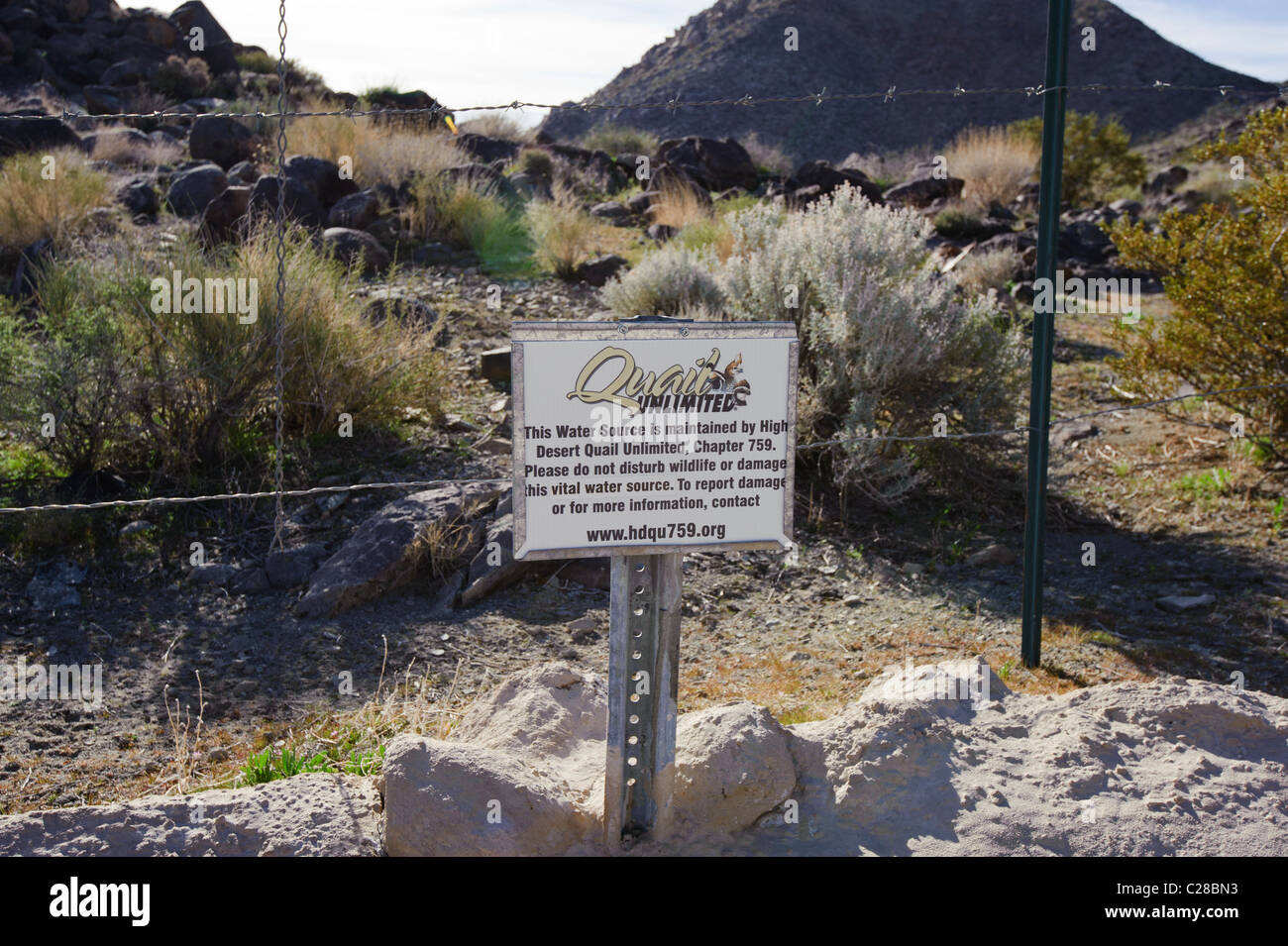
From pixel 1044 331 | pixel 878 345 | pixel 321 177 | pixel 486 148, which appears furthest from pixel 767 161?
pixel 1044 331

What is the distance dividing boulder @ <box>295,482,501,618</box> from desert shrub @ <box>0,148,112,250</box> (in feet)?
16.2

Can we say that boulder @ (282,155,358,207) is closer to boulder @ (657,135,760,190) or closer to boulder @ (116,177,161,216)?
boulder @ (116,177,161,216)

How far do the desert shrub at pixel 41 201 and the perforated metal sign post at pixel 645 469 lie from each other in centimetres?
734

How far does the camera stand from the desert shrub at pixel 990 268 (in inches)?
449

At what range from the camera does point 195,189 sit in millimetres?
11531

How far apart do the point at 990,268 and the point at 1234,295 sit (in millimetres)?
5487

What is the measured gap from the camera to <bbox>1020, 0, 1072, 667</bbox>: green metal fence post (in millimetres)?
3895

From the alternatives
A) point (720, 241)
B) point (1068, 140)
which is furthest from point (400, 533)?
point (1068, 140)

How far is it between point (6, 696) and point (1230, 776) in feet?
12.8

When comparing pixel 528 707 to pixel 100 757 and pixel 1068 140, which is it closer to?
pixel 100 757

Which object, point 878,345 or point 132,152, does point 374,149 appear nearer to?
point 132,152

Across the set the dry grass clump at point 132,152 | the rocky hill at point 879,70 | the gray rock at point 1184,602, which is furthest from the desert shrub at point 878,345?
the rocky hill at point 879,70

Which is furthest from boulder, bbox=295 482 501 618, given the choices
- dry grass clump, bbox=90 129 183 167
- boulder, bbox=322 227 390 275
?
dry grass clump, bbox=90 129 183 167

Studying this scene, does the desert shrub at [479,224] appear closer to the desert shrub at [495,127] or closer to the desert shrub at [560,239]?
the desert shrub at [560,239]
